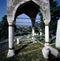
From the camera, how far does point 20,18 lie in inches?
633

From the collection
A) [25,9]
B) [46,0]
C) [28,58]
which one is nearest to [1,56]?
[28,58]

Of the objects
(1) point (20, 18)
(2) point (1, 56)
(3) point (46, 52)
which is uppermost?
(1) point (20, 18)

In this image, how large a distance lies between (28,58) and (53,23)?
1243 centimetres

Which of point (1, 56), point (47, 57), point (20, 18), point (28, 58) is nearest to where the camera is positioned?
point (47, 57)

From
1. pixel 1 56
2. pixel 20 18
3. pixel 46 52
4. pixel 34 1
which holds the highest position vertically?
pixel 34 1

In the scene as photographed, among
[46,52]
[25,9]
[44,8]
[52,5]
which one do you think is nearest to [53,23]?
[52,5]

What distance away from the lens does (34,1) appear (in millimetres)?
12391

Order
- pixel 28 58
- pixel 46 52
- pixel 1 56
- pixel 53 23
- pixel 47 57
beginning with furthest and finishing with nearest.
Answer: pixel 53 23
pixel 1 56
pixel 28 58
pixel 47 57
pixel 46 52

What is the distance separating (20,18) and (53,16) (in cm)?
816

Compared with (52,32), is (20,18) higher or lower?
higher

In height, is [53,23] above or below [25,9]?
below

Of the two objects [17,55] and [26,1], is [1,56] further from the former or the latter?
[26,1]

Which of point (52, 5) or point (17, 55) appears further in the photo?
point (52, 5)

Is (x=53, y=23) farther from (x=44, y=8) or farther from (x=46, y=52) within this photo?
(x=46, y=52)
